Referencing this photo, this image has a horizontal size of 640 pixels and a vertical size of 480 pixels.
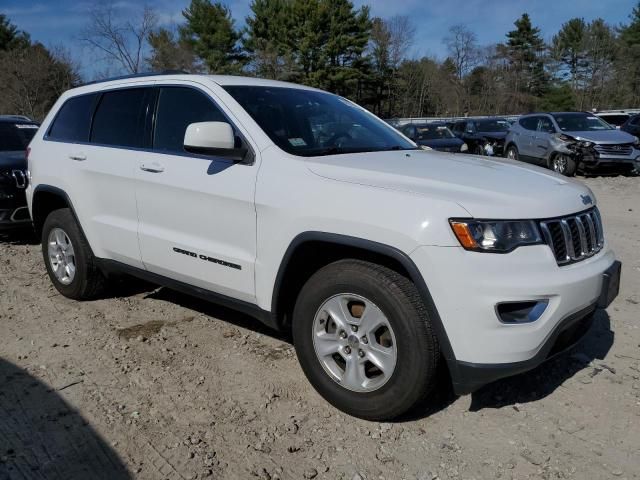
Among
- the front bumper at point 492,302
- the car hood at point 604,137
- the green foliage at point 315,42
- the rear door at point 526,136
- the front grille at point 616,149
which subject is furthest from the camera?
the green foliage at point 315,42

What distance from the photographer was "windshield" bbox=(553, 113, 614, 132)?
45.8 feet

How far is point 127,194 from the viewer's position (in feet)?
12.9

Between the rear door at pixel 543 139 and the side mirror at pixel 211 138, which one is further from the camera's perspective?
the rear door at pixel 543 139

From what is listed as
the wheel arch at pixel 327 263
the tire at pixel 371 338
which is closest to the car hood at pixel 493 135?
the wheel arch at pixel 327 263

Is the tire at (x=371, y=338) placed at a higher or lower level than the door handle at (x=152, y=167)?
lower

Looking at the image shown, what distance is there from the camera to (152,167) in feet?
12.2

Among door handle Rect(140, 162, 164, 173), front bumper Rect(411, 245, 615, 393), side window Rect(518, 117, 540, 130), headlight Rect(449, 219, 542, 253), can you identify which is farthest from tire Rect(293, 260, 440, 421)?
side window Rect(518, 117, 540, 130)

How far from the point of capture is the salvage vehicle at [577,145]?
12977mm

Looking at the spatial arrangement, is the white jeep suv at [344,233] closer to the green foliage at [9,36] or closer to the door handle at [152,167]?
the door handle at [152,167]

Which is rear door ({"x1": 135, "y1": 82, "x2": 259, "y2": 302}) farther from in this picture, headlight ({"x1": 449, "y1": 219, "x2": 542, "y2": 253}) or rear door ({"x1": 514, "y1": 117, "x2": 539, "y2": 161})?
rear door ({"x1": 514, "y1": 117, "x2": 539, "y2": 161})

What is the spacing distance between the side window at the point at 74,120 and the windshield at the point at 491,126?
1733cm

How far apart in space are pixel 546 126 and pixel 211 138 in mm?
13223

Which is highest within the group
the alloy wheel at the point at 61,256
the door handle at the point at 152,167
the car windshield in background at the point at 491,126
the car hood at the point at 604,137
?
the door handle at the point at 152,167

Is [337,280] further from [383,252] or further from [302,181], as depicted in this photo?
[302,181]
